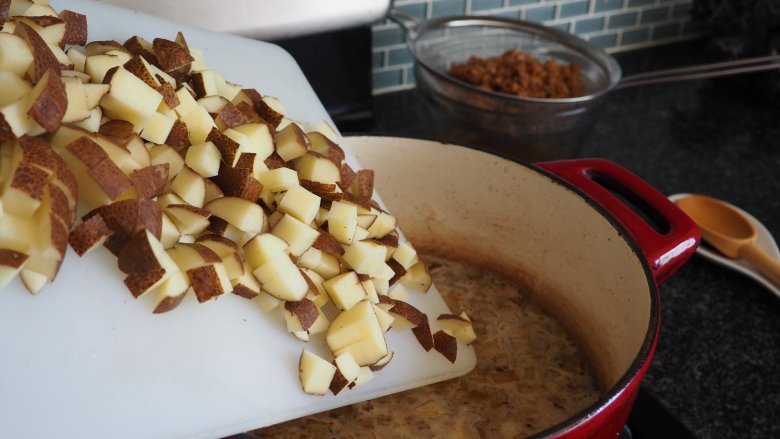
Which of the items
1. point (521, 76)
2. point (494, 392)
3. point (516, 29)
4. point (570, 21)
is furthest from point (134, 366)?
point (570, 21)

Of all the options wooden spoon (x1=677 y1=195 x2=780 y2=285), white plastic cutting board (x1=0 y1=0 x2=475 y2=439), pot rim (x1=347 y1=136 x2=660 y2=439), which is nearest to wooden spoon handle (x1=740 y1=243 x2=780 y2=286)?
wooden spoon (x1=677 y1=195 x2=780 y2=285)

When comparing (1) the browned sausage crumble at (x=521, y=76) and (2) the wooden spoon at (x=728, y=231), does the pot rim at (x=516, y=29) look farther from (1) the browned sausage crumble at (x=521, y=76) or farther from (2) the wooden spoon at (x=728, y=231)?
(2) the wooden spoon at (x=728, y=231)

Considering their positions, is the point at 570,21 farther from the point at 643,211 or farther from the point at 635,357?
the point at 635,357

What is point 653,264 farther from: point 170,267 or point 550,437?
point 170,267

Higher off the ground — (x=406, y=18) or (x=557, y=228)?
(x=406, y=18)

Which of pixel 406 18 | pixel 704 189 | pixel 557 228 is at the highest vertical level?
pixel 406 18

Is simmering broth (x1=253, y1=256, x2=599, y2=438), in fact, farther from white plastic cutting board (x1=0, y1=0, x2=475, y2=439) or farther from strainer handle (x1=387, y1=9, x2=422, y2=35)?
strainer handle (x1=387, y1=9, x2=422, y2=35)

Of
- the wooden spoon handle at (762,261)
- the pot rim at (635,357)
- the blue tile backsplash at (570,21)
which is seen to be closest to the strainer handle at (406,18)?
the blue tile backsplash at (570,21)
